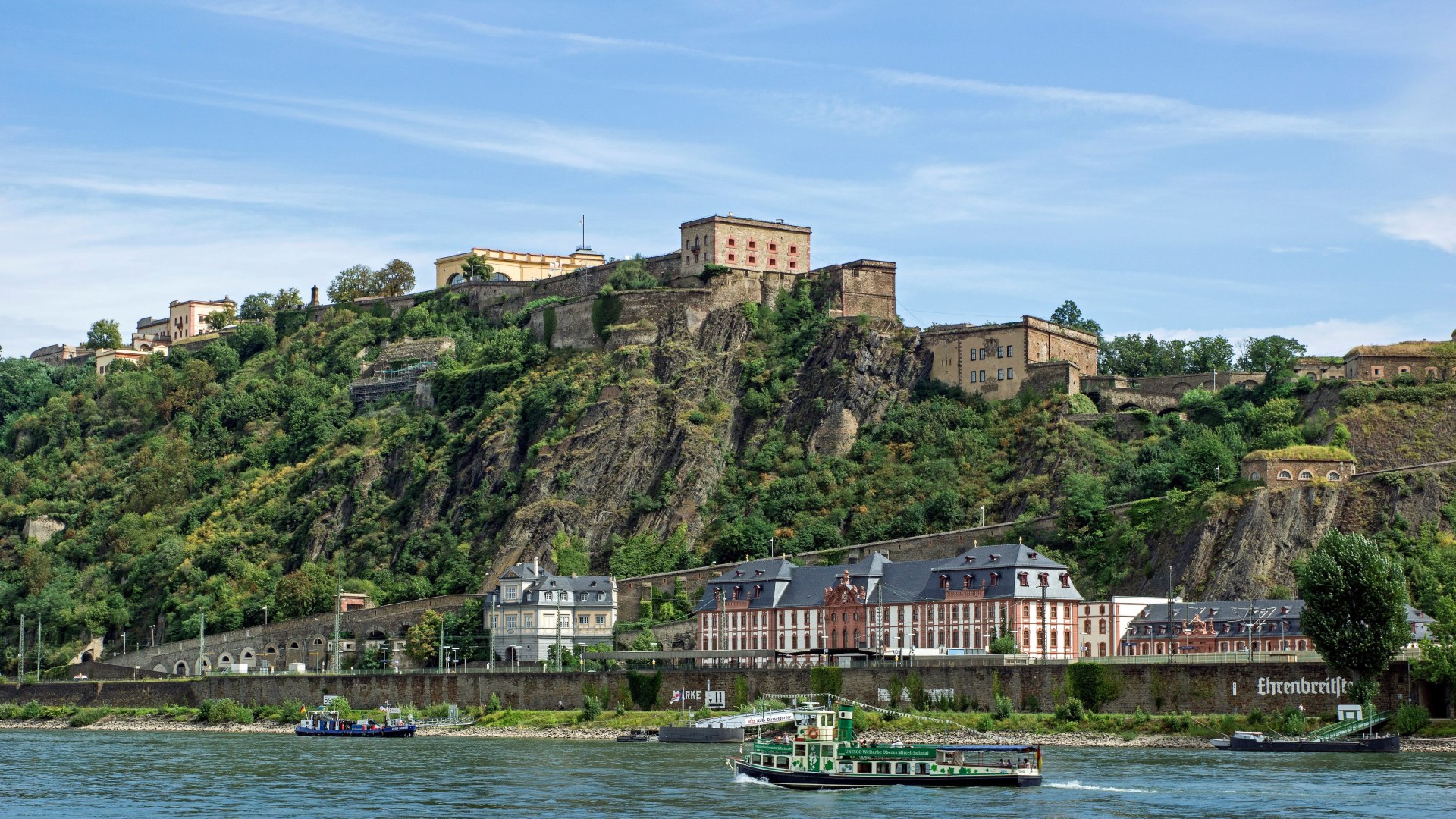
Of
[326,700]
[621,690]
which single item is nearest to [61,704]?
[326,700]

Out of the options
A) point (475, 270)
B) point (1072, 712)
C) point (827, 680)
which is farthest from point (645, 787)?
point (475, 270)

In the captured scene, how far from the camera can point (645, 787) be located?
59.7m

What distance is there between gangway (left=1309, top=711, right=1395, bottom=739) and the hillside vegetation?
17392mm

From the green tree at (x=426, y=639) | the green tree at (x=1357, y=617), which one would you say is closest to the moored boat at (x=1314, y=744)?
the green tree at (x=1357, y=617)

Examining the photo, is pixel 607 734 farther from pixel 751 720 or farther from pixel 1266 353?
pixel 1266 353

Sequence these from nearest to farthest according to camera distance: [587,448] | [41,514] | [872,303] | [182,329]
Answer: [587,448] → [872,303] → [41,514] → [182,329]

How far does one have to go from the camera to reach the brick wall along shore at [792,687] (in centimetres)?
7069

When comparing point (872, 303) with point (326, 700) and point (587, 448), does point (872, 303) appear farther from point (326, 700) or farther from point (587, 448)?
point (326, 700)

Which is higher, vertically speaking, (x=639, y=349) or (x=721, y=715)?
(x=639, y=349)

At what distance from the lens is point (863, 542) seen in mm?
102875

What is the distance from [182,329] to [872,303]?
7640cm

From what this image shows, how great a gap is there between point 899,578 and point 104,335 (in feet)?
343

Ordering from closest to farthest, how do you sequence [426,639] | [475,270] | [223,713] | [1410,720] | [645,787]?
[645,787] < [1410,720] < [223,713] < [426,639] < [475,270]

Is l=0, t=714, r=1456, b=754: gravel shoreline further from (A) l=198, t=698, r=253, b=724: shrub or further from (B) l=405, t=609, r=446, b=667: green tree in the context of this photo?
(B) l=405, t=609, r=446, b=667: green tree
